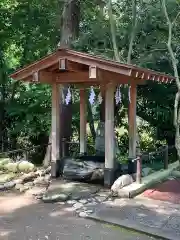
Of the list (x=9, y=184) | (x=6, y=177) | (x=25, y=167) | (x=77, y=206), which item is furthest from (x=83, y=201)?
(x=25, y=167)

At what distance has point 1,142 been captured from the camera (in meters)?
11.8

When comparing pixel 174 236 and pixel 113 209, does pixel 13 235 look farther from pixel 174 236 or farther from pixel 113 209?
pixel 174 236

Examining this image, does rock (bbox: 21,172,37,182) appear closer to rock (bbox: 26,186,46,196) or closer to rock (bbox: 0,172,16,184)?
rock (bbox: 0,172,16,184)

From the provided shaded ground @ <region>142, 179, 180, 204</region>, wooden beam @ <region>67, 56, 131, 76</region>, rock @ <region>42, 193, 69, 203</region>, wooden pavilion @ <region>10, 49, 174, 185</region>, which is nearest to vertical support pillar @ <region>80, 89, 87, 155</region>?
wooden pavilion @ <region>10, 49, 174, 185</region>

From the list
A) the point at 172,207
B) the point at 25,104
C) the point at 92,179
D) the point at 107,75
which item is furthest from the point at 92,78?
the point at 25,104

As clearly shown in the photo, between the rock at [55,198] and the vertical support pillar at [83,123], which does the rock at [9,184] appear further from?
the vertical support pillar at [83,123]

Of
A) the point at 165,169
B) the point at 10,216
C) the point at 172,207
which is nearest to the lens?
the point at 10,216

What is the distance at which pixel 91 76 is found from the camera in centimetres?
582

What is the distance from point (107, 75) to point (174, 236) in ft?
10.5

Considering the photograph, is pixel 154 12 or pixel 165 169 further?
pixel 154 12

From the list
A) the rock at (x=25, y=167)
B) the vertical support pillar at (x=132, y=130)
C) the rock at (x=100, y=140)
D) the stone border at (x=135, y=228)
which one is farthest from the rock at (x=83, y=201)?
the rock at (x=25, y=167)

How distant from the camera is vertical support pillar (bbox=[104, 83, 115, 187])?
20.1ft

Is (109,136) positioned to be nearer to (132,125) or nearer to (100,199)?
(132,125)

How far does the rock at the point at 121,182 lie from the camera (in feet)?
19.4
